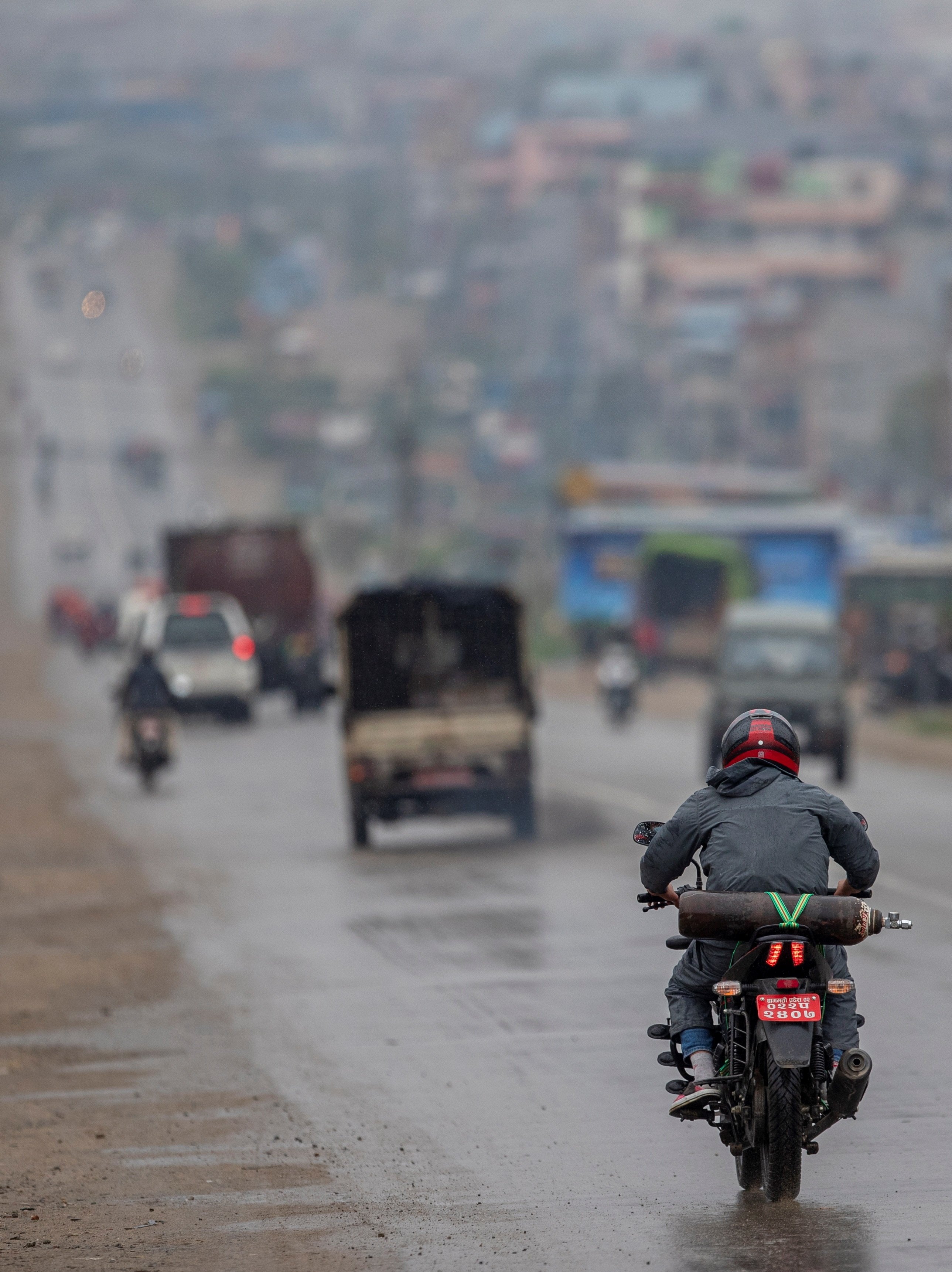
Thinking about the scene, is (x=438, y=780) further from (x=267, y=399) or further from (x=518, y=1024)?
(x=267, y=399)

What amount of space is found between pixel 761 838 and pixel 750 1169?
1085 millimetres

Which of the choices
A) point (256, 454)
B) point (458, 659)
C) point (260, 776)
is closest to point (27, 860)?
point (458, 659)

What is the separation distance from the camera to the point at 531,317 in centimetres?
19238

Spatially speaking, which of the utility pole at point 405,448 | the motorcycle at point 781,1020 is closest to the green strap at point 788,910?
the motorcycle at point 781,1020

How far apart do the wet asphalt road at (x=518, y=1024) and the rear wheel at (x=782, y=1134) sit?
0.08 meters

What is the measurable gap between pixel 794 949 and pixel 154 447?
14277 cm

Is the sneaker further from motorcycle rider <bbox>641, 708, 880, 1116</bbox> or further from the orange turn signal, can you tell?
the orange turn signal

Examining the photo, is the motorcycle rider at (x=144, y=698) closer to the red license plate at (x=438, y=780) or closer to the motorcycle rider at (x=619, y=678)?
the red license plate at (x=438, y=780)

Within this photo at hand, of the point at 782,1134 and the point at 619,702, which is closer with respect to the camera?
the point at 782,1134

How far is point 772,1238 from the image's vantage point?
7.55 meters

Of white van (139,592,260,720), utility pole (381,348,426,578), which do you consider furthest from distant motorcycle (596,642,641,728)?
utility pole (381,348,426,578)

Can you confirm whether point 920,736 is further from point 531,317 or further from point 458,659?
point 531,317

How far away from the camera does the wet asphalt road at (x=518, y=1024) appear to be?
25.6ft

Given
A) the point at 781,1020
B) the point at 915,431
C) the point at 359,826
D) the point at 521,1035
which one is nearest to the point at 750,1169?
the point at 781,1020
